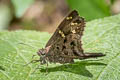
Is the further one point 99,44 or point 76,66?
point 99,44

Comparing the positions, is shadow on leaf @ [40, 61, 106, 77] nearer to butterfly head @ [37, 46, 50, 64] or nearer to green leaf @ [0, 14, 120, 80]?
green leaf @ [0, 14, 120, 80]

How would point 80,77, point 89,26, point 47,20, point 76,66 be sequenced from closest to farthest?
point 80,77 → point 76,66 → point 89,26 → point 47,20

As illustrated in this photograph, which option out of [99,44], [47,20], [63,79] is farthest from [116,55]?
[47,20]

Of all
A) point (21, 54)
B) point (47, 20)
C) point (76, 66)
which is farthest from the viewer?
point (47, 20)

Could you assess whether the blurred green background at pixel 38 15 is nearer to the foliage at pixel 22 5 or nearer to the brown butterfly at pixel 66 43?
the foliage at pixel 22 5

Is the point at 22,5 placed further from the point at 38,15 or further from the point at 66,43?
the point at 38,15

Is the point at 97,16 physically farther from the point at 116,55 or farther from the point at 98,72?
the point at 98,72

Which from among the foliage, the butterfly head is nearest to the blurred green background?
the foliage

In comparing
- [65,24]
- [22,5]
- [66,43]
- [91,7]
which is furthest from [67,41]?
[91,7]
